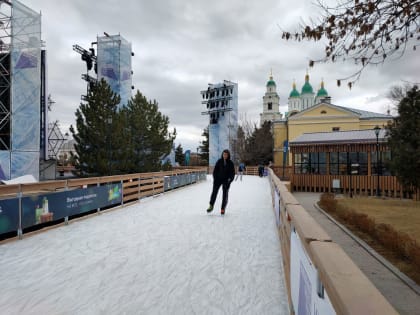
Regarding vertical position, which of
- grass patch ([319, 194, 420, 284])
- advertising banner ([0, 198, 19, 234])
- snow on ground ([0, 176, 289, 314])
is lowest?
grass patch ([319, 194, 420, 284])

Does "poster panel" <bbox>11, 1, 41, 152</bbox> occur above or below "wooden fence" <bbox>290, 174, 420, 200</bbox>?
above

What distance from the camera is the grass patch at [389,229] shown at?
4.89 metres

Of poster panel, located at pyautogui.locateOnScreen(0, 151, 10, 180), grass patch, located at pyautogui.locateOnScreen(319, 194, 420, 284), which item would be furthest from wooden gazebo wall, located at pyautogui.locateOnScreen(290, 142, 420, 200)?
poster panel, located at pyautogui.locateOnScreen(0, 151, 10, 180)

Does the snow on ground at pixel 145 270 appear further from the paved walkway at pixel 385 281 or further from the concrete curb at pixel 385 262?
the concrete curb at pixel 385 262

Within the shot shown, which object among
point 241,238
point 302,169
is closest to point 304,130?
point 302,169

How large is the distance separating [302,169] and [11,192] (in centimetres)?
1751

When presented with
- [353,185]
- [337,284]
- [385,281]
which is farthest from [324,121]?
[337,284]

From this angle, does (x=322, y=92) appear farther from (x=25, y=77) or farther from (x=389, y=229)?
(x=389, y=229)

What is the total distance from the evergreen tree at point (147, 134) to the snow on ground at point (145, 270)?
41.9ft

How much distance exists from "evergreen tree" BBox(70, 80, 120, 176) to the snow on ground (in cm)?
903

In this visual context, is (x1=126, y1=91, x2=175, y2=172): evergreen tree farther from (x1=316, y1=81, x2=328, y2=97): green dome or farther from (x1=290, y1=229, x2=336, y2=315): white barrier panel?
(x1=316, y1=81, x2=328, y2=97): green dome

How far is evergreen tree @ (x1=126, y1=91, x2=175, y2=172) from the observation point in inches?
752

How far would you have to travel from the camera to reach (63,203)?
6.40 meters

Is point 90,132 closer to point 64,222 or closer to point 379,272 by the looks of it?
point 64,222
